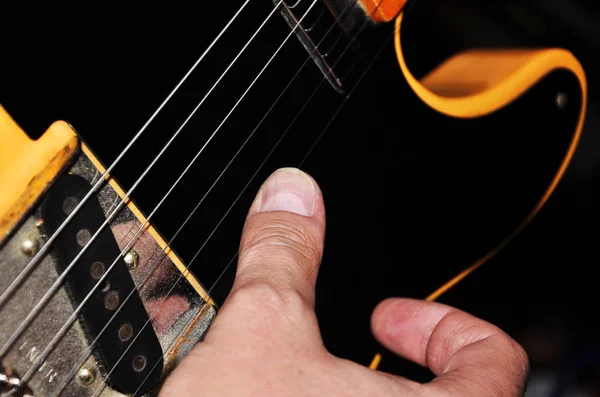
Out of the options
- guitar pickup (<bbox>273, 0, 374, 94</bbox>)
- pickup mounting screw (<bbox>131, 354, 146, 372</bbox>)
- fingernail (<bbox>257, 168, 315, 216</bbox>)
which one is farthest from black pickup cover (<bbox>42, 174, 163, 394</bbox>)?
guitar pickup (<bbox>273, 0, 374, 94</bbox>)

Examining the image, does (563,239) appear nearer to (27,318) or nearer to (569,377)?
(569,377)

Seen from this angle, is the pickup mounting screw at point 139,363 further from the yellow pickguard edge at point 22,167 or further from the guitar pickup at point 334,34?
the guitar pickup at point 334,34

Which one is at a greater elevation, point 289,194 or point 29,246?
Result: point 29,246

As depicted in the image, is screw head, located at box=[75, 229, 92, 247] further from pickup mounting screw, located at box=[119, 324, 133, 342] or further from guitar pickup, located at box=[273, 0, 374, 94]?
guitar pickup, located at box=[273, 0, 374, 94]

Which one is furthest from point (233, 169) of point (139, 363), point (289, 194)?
point (139, 363)

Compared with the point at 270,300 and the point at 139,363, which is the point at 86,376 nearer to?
the point at 139,363

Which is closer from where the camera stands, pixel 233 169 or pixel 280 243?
pixel 280 243

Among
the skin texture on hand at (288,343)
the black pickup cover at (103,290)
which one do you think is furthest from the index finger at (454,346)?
the black pickup cover at (103,290)
